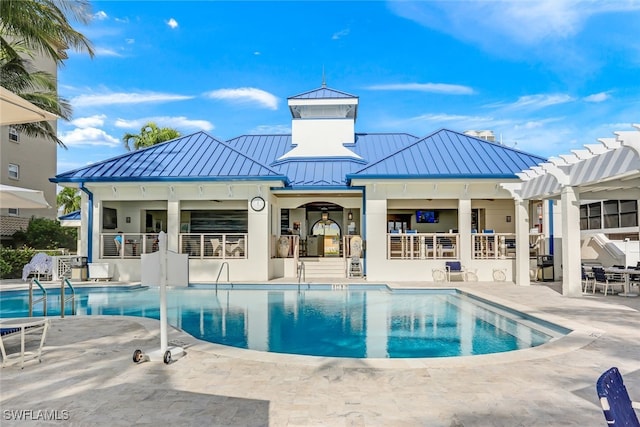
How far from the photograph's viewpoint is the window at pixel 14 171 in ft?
72.9

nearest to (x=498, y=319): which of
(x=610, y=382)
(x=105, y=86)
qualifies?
(x=610, y=382)

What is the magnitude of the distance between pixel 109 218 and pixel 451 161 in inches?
558

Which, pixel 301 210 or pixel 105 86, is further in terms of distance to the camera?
pixel 105 86

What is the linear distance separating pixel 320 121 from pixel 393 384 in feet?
60.5

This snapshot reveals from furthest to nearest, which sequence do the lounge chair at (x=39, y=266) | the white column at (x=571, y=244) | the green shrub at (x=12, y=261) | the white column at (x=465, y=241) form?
the green shrub at (x=12, y=261), the white column at (x=465, y=241), the lounge chair at (x=39, y=266), the white column at (x=571, y=244)

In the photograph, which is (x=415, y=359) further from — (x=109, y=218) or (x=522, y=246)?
(x=109, y=218)

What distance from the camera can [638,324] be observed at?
793cm

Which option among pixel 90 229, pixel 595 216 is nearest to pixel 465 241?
pixel 90 229

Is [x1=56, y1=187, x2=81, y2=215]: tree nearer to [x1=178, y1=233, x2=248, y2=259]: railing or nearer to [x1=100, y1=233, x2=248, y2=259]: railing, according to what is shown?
[x1=100, y1=233, x2=248, y2=259]: railing

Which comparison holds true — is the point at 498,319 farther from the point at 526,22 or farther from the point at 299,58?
the point at 299,58

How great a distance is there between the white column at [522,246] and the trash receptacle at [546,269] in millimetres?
2084

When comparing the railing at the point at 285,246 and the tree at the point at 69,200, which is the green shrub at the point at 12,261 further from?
the tree at the point at 69,200

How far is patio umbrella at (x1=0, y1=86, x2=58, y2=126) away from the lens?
4.98 m

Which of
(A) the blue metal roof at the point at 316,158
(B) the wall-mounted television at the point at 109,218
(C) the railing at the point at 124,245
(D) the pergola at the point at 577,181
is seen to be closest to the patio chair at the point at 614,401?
(D) the pergola at the point at 577,181
